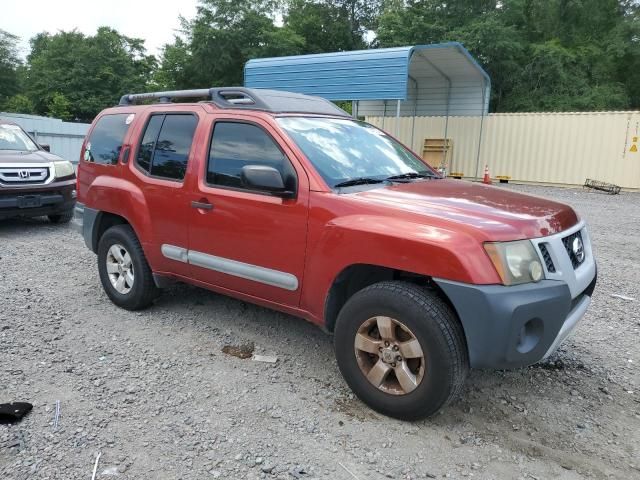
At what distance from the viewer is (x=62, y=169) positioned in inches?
347

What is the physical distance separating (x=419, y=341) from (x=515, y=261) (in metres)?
0.68

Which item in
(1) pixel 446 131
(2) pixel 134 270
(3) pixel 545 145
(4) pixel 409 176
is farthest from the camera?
(1) pixel 446 131

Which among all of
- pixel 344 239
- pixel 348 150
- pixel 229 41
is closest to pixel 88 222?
pixel 348 150

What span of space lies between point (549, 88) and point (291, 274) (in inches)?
1108

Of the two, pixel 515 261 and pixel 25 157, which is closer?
pixel 515 261

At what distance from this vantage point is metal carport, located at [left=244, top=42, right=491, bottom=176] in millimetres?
15641

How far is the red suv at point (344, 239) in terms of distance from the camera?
2838mm

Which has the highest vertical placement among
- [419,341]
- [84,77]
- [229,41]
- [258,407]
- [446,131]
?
[229,41]

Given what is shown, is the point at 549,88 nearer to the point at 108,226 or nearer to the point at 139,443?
the point at 108,226

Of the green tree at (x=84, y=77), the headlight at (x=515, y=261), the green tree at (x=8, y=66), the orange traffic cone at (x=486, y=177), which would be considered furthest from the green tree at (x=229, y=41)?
the headlight at (x=515, y=261)

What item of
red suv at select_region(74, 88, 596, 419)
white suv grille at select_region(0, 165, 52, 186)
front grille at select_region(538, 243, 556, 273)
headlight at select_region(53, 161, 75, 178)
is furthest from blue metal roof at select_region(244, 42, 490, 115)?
front grille at select_region(538, 243, 556, 273)

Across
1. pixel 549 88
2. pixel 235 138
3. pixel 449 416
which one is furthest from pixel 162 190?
pixel 549 88

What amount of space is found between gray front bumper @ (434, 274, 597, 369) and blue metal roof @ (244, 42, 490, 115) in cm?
1322

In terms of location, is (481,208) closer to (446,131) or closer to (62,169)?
(62,169)
